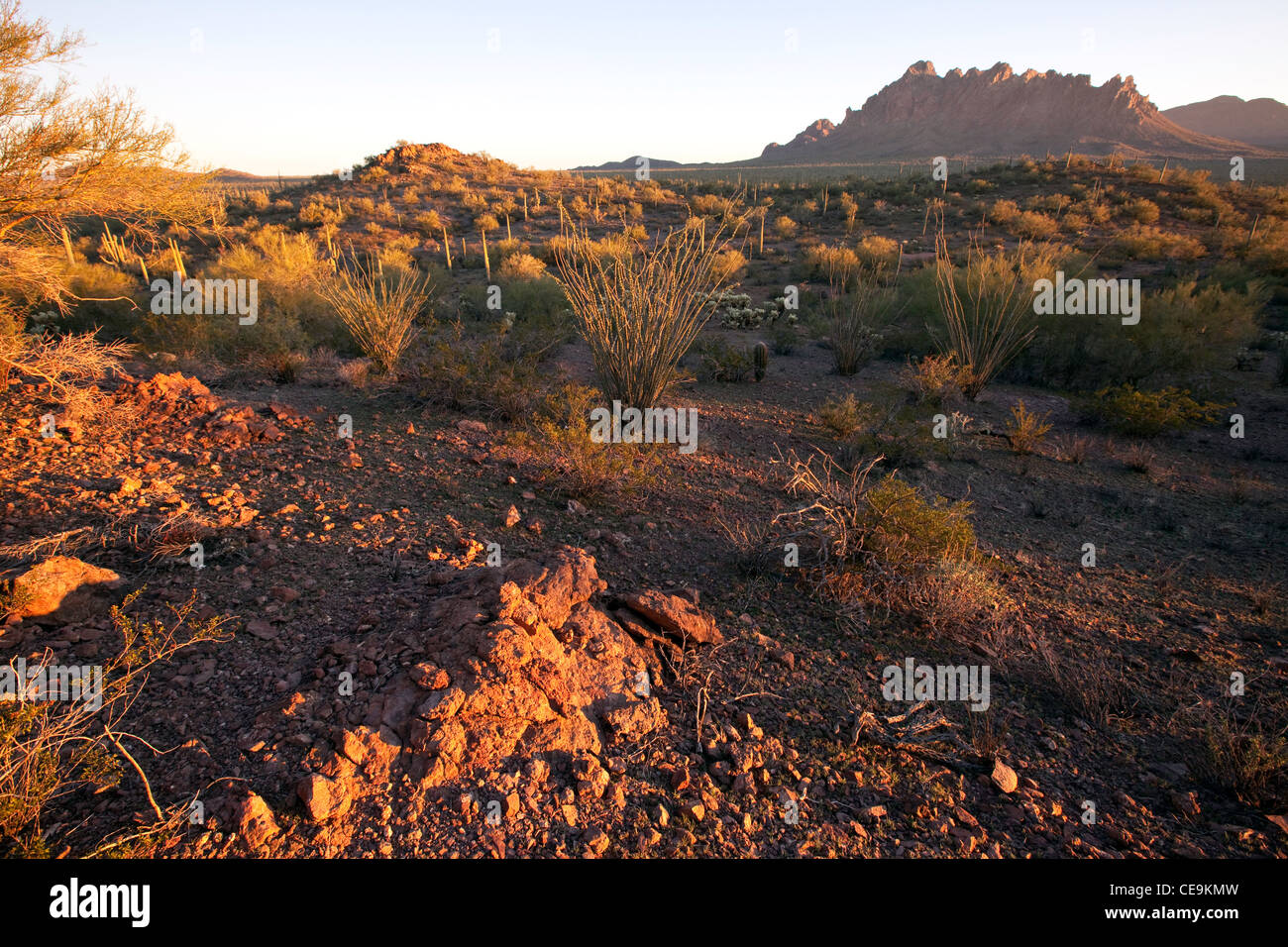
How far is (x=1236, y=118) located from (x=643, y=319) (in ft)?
423

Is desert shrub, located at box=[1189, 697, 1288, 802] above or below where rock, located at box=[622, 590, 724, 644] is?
below

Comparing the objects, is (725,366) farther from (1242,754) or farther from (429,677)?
(429,677)

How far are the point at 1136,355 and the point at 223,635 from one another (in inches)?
464

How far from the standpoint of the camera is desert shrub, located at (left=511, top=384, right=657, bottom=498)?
5137 mm

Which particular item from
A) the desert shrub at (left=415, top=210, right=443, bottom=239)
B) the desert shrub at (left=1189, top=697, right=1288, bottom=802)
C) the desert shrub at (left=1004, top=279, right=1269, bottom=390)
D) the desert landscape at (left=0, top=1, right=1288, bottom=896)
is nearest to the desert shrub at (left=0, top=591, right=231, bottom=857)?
the desert landscape at (left=0, top=1, right=1288, bottom=896)

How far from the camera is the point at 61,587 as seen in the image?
296 cm

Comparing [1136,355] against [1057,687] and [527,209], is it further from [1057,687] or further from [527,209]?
[527,209]

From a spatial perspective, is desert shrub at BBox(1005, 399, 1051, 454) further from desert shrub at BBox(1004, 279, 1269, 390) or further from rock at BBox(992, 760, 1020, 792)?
rock at BBox(992, 760, 1020, 792)

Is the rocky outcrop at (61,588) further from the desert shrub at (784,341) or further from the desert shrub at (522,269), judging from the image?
the desert shrub at (522,269)

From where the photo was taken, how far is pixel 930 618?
12.4 ft

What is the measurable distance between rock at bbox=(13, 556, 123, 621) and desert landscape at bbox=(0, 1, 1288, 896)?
2 cm
